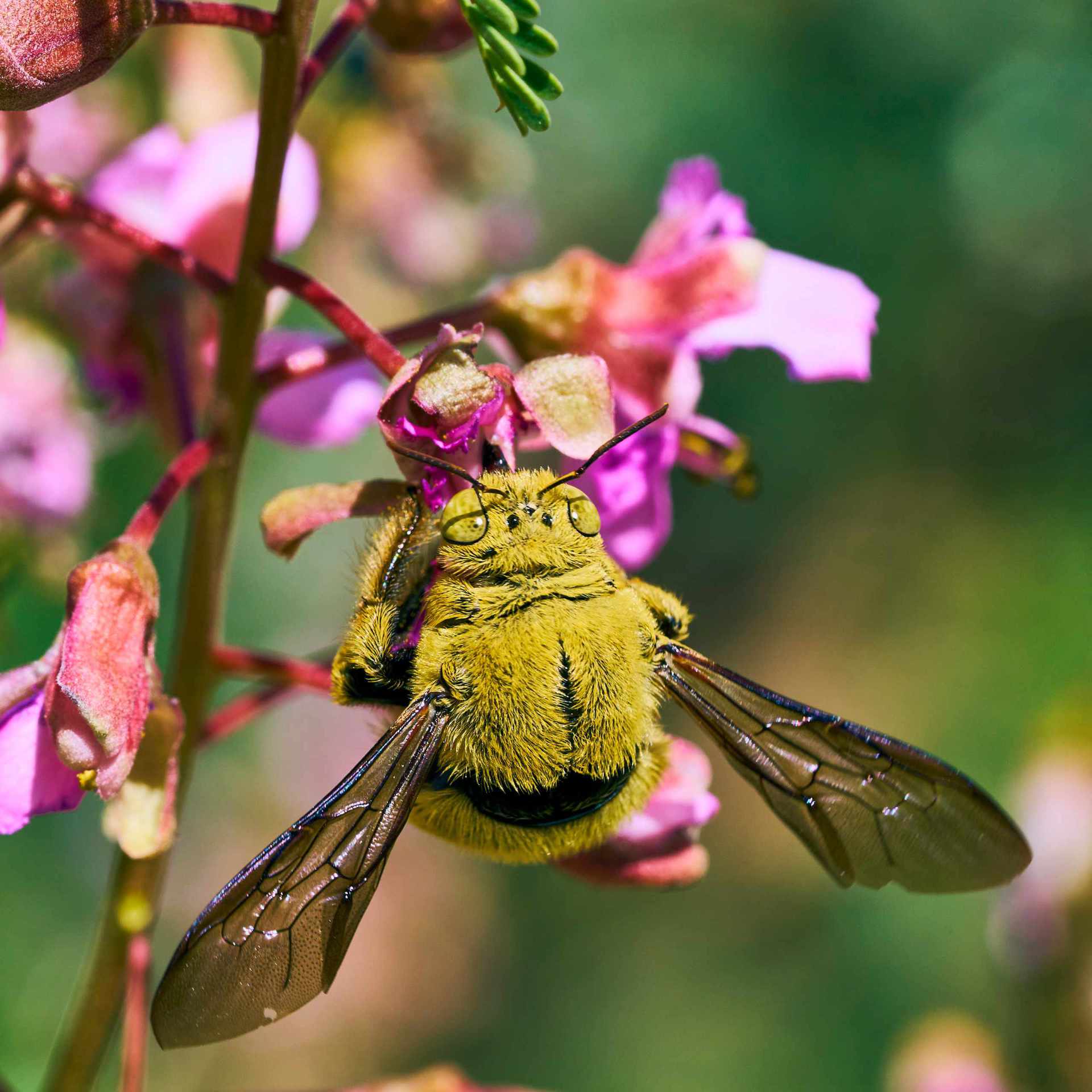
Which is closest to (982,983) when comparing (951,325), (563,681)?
(951,325)

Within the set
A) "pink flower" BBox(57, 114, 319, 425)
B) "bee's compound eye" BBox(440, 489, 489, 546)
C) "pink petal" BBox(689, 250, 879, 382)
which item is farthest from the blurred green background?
"bee's compound eye" BBox(440, 489, 489, 546)

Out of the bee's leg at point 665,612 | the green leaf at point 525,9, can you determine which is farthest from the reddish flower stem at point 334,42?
the bee's leg at point 665,612

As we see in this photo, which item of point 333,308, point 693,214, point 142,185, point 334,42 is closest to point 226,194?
point 142,185

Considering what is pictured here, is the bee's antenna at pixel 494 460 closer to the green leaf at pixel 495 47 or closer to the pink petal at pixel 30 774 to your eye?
the green leaf at pixel 495 47

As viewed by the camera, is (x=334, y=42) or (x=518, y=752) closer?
(x=518, y=752)

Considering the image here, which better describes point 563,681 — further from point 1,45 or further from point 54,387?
point 54,387

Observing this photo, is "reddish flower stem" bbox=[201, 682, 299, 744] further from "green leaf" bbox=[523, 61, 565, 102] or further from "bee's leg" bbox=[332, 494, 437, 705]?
"green leaf" bbox=[523, 61, 565, 102]

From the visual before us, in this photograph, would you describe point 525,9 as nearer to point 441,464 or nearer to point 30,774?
point 441,464
